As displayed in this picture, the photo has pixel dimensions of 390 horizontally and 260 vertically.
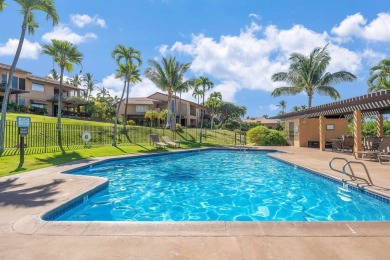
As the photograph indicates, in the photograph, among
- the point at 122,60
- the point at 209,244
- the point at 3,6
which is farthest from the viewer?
the point at 122,60

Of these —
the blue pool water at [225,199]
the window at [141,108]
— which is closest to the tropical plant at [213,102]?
the window at [141,108]

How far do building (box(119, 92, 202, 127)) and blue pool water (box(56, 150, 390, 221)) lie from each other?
Answer: 35.3 metres

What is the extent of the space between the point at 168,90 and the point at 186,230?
93.9 ft

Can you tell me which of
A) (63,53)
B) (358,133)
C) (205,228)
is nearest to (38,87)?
(63,53)

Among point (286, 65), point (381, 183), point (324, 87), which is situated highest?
point (286, 65)

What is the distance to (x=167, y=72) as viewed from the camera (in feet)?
102

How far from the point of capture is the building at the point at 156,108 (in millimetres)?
45781

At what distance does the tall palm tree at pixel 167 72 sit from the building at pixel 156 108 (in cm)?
1440

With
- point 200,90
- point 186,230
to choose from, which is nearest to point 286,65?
point 200,90

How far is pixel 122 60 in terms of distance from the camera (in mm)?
20938

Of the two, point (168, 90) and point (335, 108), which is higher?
point (168, 90)

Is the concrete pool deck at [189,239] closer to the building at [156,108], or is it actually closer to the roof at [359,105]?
the roof at [359,105]

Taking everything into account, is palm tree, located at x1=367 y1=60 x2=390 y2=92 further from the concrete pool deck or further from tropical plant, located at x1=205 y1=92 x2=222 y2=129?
tropical plant, located at x1=205 y1=92 x2=222 y2=129

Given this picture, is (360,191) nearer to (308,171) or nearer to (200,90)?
(308,171)
